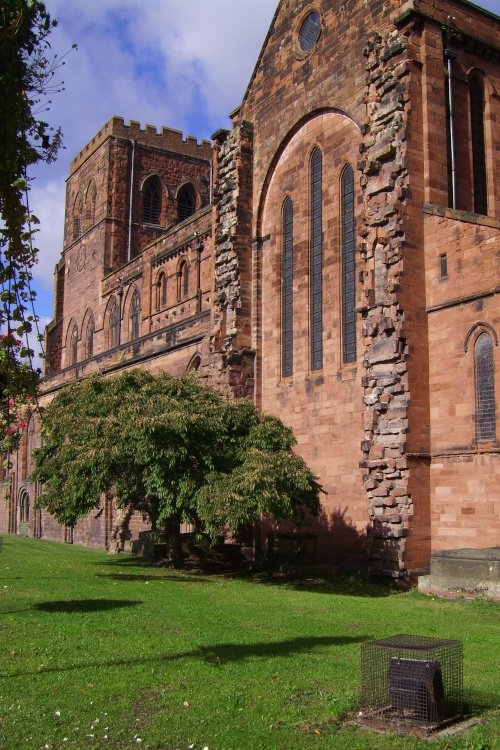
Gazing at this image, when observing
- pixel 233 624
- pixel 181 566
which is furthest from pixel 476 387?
pixel 181 566

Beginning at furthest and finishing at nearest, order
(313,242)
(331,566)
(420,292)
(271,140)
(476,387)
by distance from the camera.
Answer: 1. (271,140)
2. (313,242)
3. (331,566)
4. (420,292)
5. (476,387)

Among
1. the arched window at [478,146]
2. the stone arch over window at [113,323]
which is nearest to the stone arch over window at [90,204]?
the stone arch over window at [113,323]

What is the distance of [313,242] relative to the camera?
77.4ft

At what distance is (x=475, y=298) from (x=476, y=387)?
1.90 meters

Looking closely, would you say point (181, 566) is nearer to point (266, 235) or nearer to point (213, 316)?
point (213, 316)

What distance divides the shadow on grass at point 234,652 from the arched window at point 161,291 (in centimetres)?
2959

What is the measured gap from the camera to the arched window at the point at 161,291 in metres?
39.6

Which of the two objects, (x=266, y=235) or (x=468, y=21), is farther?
(x=266, y=235)

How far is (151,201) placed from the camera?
51.4m

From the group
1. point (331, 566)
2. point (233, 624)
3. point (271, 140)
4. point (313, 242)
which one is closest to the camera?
point (233, 624)

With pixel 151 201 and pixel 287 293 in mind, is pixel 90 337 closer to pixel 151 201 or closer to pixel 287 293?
pixel 151 201

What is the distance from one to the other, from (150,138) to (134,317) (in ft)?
46.3

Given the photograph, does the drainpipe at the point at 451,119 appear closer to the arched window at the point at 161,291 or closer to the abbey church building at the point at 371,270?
the abbey church building at the point at 371,270

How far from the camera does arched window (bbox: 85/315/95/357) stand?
163 ft
